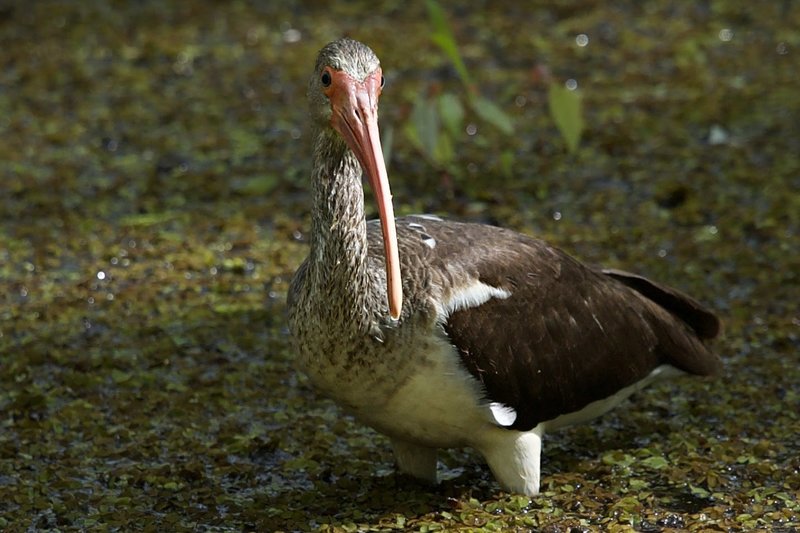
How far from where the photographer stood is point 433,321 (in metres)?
4.48

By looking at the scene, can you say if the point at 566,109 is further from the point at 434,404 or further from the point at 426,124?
the point at 434,404

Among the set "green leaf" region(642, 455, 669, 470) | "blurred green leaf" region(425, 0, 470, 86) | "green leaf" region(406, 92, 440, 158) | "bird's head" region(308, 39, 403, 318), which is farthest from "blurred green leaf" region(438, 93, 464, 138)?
"bird's head" region(308, 39, 403, 318)

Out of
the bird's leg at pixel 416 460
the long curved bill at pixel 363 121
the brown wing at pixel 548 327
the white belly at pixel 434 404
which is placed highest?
the long curved bill at pixel 363 121

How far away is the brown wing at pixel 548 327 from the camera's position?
15.3ft

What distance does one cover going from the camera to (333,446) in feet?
17.8

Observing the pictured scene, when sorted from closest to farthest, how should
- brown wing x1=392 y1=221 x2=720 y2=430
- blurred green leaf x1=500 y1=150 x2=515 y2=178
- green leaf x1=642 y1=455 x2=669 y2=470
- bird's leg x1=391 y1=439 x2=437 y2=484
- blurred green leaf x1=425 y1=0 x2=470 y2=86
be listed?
brown wing x1=392 y1=221 x2=720 y2=430 → bird's leg x1=391 y1=439 x2=437 y2=484 → green leaf x1=642 y1=455 x2=669 y2=470 → blurred green leaf x1=425 y1=0 x2=470 y2=86 → blurred green leaf x1=500 y1=150 x2=515 y2=178

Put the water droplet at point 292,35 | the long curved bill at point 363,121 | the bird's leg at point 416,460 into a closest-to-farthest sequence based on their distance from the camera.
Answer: the long curved bill at point 363,121 → the bird's leg at point 416,460 → the water droplet at point 292,35

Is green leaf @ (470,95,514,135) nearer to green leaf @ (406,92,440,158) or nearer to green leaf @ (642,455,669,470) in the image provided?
green leaf @ (406,92,440,158)

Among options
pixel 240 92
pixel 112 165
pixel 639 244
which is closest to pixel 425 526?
pixel 639 244

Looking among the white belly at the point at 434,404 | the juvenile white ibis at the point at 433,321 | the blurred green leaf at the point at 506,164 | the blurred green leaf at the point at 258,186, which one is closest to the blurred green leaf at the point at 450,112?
the blurred green leaf at the point at 506,164

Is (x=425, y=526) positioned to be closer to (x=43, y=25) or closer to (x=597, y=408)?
(x=597, y=408)

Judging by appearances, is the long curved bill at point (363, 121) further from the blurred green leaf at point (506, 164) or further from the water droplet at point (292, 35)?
the water droplet at point (292, 35)

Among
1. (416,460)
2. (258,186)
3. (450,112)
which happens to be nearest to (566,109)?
(450,112)

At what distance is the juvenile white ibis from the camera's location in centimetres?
446
